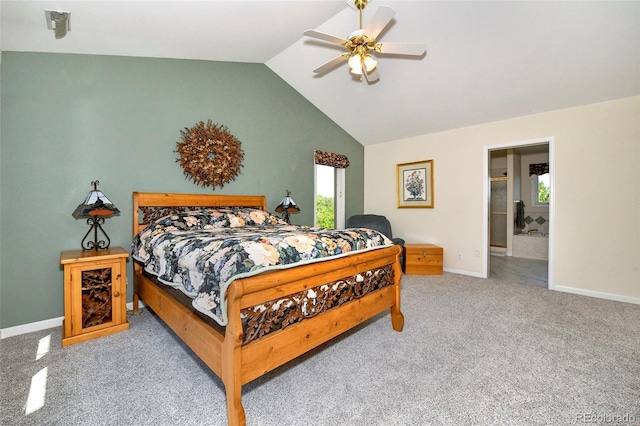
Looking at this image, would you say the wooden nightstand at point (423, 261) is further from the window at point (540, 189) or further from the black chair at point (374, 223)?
the window at point (540, 189)

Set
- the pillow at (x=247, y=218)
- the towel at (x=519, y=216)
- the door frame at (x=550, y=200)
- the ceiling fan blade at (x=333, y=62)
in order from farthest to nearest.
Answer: the towel at (x=519, y=216) → the door frame at (x=550, y=200) → the pillow at (x=247, y=218) → the ceiling fan blade at (x=333, y=62)

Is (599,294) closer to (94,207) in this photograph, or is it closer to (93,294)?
(93,294)

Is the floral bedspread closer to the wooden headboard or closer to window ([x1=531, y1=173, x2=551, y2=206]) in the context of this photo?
the wooden headboard

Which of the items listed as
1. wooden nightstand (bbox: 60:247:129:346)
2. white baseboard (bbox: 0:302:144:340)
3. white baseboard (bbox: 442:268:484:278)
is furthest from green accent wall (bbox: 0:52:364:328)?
white baseboard (bbox: 442:268:484:278)

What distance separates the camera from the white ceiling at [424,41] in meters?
2.42

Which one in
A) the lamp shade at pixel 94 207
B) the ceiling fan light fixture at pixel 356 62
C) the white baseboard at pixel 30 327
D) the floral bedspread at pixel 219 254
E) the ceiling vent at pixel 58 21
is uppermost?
the ceiling vent at pixel 58 21

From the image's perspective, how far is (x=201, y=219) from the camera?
305cm

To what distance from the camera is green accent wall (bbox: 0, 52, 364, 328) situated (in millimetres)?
2479

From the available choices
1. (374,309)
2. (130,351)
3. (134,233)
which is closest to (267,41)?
(134,233)

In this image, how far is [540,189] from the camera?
6.75 m

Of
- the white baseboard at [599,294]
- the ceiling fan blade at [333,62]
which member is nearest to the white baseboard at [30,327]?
the ceiling fan blade at [333,62]

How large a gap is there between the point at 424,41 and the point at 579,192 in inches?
109

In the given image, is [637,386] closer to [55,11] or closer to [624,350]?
[624,350]

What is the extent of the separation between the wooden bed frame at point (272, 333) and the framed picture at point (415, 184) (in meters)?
2.84
